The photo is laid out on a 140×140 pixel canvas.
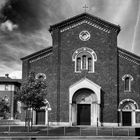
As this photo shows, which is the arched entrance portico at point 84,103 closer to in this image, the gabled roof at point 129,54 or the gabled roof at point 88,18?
the gabled roof at point 129,54

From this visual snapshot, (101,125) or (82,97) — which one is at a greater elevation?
(82,97)

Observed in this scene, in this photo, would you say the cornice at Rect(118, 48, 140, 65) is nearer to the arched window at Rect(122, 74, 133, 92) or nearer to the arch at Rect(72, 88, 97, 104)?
the arched window at Rect(122, 74, 133, 92)

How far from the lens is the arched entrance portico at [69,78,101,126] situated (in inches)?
1278

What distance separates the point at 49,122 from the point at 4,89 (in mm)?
33455

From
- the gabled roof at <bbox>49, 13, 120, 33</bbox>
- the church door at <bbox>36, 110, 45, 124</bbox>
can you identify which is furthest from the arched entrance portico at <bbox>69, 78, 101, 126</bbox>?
the gabled roof at <bbox>49, 13, 120, 33</bbox>

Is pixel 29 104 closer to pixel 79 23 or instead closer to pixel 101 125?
pixel 101 125

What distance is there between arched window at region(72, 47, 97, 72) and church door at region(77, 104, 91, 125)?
4902 millimetres

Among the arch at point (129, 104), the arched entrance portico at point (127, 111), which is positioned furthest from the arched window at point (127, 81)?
the arched entrance portico at point (127, 111)

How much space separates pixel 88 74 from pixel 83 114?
5.40 metres

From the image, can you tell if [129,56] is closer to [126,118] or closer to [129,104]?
[129,104]

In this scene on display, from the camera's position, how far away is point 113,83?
108 ft

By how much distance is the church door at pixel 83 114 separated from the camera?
1304 inches

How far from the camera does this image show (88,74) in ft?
109

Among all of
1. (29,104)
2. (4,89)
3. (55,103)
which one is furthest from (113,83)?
(4,89)
